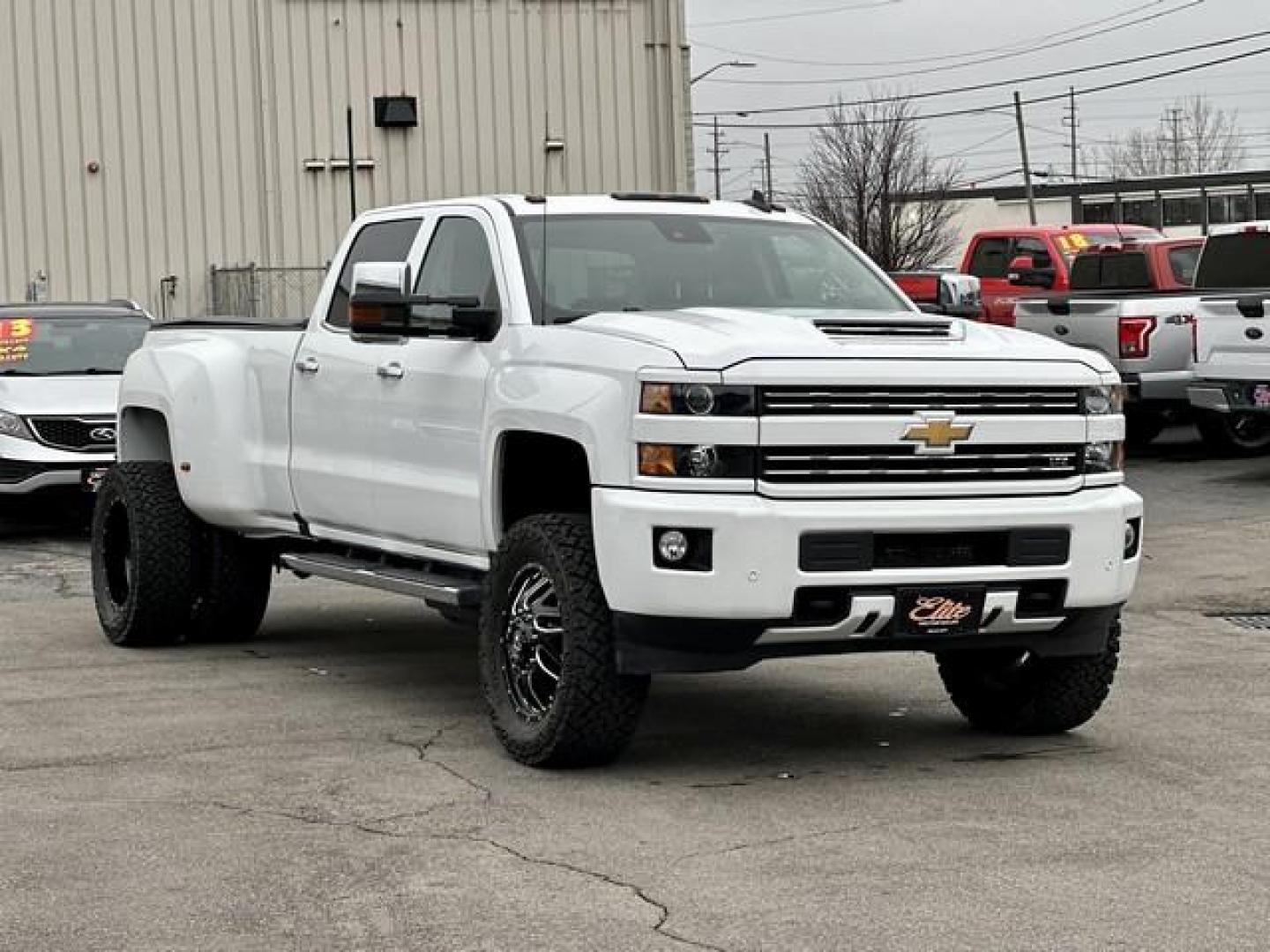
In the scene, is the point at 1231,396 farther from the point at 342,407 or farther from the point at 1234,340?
the point at 342,407

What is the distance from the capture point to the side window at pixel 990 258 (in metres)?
27.0

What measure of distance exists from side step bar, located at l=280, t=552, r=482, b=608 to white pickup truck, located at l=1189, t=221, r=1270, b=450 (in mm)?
10618

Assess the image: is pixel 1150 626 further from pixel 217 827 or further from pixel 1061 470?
pixel 217 827

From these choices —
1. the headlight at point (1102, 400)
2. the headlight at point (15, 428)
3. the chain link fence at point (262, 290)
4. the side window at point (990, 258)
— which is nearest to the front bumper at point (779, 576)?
the headlight at point (1102, 400)

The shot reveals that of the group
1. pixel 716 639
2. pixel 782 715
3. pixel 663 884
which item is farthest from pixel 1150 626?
pixel 663 884

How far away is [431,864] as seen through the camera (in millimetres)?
6523

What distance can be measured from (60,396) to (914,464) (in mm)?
10521

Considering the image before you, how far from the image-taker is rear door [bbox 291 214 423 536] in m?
9.23

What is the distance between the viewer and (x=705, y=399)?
7410 mm

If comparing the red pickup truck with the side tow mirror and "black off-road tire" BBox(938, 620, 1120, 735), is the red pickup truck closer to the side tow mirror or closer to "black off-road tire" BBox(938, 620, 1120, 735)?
"black off-road tire" BBox(938, 620, 1120, 735)

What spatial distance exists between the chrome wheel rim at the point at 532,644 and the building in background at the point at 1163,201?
173 ft

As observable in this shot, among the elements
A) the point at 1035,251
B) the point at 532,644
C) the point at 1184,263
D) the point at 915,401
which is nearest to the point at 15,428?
the point at 532,644

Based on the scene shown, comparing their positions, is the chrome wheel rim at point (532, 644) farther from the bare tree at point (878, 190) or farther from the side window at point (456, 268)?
the bare tree at point (878, 190)

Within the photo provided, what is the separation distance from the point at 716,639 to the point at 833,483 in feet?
1.97
